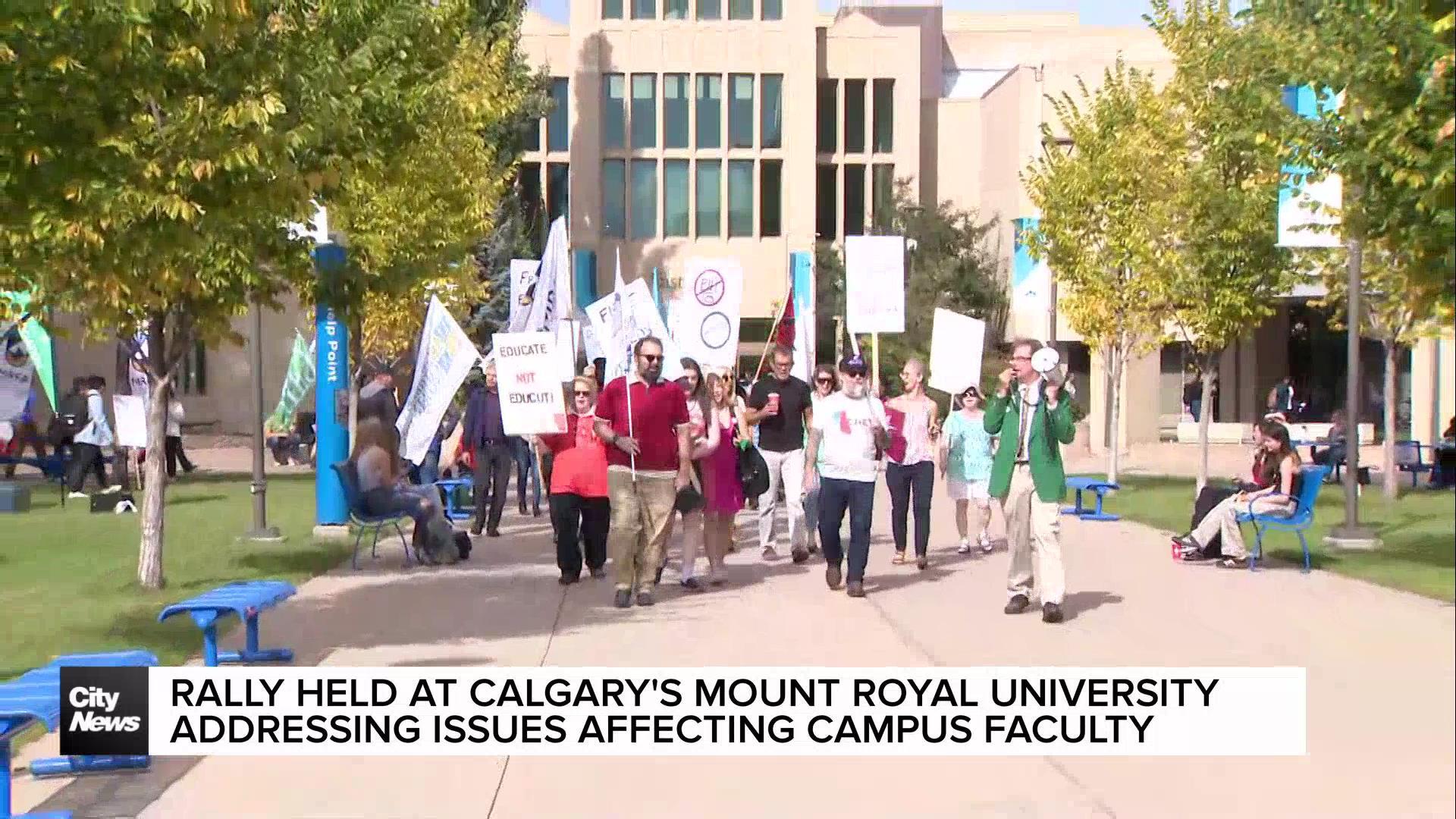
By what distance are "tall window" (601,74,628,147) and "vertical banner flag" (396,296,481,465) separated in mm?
43748

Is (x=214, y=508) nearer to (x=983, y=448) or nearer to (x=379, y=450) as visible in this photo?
(x=379, y=450)

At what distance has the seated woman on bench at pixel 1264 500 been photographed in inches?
575

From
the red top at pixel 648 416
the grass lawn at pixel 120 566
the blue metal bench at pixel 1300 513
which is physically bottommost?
the grass lawn at pixel 120 566

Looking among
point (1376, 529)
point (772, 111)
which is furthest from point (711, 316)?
point (772, 111)

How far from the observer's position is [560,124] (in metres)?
59.8

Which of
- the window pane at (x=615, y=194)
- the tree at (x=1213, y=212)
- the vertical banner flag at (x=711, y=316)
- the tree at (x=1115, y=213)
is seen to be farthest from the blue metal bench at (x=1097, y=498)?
the window pane at (x=615, y=194)

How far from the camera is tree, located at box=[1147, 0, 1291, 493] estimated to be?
68.9 feet

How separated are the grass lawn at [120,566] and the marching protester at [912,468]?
5058mm

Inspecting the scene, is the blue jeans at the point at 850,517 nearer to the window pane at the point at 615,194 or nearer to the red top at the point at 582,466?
the red top at the point at 582,466

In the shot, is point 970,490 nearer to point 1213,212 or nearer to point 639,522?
point 639,522

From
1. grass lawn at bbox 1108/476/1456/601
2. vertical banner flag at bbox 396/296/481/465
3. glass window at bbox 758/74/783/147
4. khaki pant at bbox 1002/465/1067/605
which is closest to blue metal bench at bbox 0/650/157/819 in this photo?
grass lawn at bbox 1108/476/1456/601

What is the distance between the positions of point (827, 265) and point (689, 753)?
5087cm

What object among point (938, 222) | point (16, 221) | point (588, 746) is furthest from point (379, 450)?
point (938, 222)

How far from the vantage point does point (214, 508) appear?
22297 mm
